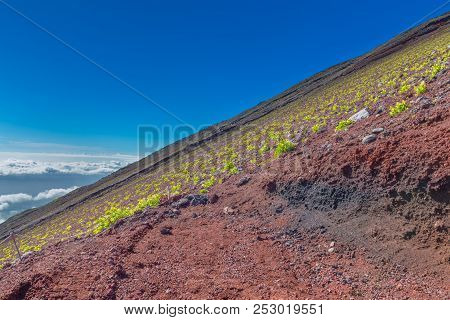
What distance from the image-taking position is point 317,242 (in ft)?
25.7

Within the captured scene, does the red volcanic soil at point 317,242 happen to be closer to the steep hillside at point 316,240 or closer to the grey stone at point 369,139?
the steep hillside at point 316,240

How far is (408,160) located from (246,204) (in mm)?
4831

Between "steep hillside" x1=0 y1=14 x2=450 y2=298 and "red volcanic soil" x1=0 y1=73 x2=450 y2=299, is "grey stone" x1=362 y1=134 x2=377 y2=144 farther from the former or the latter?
"red volcanic soil" x1=0 y1=73 x2=450 y2=299

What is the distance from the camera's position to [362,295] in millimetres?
5781

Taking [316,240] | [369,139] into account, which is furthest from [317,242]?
[369,139]

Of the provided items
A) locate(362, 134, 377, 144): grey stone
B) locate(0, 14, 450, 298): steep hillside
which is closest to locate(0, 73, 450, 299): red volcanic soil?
locate(0, 14, 450, 298): steep hillside

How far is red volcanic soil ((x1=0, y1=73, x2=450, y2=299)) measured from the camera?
6.16 m

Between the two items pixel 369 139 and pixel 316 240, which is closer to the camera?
pixel 316 240

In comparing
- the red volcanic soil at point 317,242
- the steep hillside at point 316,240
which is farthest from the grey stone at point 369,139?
the red volcanic soil at point 317,242

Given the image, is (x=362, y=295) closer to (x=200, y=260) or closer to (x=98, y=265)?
(x=200, y=260)

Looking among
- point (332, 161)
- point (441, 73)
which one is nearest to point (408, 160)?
point (332, 161)

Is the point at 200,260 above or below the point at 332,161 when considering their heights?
below

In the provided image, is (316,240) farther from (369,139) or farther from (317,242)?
(369,139)

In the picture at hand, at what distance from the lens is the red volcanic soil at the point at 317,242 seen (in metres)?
6.16
